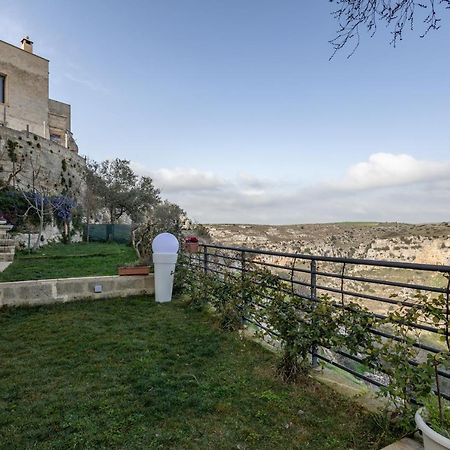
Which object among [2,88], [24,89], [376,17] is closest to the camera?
[376,17]

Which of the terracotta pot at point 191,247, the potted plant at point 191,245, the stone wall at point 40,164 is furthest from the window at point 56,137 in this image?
the terracotta pot at point 191,247

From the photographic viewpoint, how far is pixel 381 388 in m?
1.88

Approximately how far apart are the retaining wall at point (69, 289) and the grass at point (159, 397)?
3.61 feet

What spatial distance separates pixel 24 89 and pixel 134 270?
72.5 feet

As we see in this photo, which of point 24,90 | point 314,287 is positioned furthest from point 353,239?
point 24,90

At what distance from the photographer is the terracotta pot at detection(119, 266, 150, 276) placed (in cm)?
581

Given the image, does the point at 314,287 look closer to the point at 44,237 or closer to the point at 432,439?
the point at 432,439

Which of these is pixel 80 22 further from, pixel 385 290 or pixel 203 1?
pixel 385 290

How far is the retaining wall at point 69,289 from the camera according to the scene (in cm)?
487

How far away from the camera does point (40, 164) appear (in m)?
18.1

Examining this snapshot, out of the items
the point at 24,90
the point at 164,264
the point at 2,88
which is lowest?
the point at 164,264

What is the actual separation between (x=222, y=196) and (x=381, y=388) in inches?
616

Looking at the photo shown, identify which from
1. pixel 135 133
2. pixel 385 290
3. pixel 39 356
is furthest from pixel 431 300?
pixel 135 133

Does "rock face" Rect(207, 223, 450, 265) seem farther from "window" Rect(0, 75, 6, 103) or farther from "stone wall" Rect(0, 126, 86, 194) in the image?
"window" Rect(0, 75, 6, 103)
